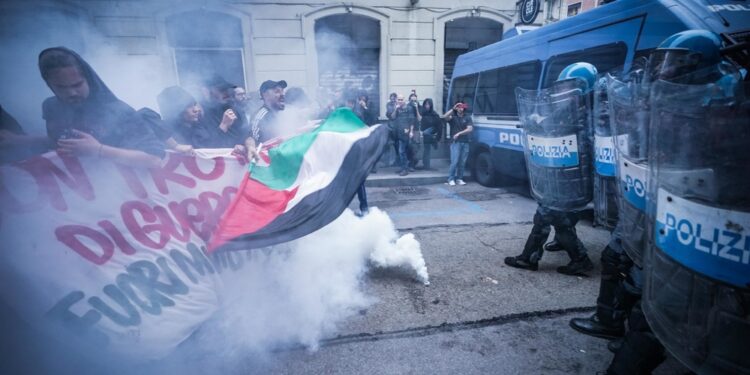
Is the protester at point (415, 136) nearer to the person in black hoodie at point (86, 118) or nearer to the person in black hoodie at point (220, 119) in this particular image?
the person in black hoodie at point (220, 119)

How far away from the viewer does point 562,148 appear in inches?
110

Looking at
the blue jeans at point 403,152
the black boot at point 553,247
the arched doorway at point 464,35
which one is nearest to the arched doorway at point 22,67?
the black boot at point 553,247

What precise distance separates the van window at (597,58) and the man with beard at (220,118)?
4.52m

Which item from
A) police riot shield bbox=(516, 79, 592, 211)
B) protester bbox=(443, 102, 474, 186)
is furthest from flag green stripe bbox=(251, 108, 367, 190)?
protester bbox=(443, 102, 474, 186)

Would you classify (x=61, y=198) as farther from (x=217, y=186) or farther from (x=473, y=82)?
(x=473, y=82)

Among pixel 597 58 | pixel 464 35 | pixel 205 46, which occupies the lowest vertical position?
pixel 597 58

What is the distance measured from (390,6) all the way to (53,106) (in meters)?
8.92

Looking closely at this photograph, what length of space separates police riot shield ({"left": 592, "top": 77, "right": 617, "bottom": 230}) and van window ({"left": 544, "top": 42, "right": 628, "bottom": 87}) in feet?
7.24

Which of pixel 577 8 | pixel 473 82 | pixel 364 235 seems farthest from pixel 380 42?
pixel 577 8

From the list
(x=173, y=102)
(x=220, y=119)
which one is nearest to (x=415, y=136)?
(x=220, y=119)

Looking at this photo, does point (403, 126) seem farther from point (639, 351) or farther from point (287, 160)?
point (639, 351)

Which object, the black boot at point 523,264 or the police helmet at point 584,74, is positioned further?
the black boot at point 523,264

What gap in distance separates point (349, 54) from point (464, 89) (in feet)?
12.2

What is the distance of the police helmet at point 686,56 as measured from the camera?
4.90ft
